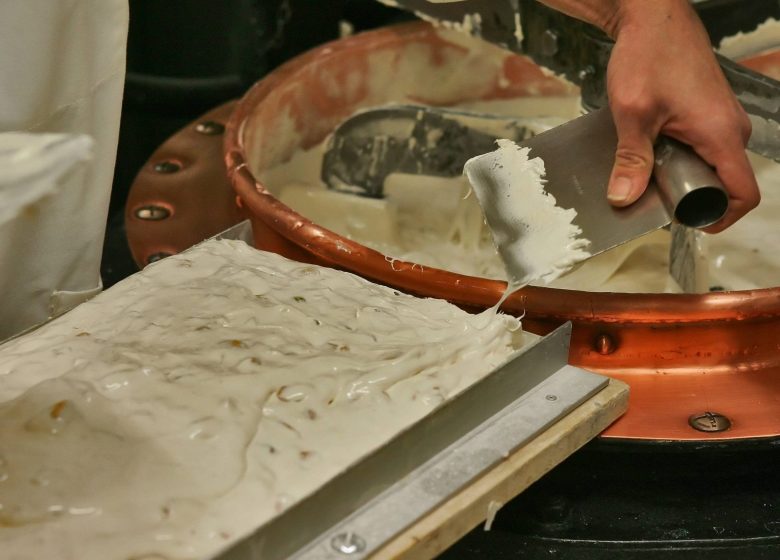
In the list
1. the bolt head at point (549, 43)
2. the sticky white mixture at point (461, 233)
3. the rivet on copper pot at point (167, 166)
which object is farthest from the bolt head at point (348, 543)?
the bolt head at point (549, 43)

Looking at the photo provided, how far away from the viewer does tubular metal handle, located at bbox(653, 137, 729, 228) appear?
1.25m

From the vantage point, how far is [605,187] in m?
1.30

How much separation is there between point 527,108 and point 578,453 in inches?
52.3

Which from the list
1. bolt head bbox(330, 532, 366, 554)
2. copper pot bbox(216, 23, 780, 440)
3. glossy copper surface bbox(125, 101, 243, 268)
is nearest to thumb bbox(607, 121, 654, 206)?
copper pot bbox(216, 23, 780, 440)

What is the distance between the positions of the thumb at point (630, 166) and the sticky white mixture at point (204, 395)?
0.77 ft

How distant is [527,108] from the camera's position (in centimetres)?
238

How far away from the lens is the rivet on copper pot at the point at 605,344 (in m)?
1.28

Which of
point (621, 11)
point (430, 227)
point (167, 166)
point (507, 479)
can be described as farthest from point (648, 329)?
point (167, 166)

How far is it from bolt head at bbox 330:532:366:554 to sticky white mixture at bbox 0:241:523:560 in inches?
2.4

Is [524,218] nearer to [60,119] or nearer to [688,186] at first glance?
[688,186]

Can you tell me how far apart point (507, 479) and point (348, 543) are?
199 millimetres

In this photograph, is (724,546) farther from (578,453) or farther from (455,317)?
(455,317)

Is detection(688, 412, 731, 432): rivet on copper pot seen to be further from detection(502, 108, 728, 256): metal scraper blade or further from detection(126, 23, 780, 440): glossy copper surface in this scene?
detection(502, 108, 728, 256): metal scraper blade

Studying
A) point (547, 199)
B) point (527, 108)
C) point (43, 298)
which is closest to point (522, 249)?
point (547, 199)
